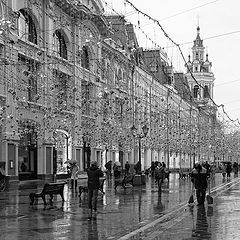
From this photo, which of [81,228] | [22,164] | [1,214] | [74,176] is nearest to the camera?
[81,228]

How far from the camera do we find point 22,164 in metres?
38.9

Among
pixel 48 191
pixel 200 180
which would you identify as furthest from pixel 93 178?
pixel 200 180

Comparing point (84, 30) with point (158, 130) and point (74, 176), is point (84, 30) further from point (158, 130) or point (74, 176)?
point (74, 176)

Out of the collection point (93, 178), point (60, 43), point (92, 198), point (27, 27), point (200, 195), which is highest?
point (27, 27)

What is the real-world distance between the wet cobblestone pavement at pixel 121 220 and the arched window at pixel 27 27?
16.2 meters

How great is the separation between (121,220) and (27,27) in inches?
944

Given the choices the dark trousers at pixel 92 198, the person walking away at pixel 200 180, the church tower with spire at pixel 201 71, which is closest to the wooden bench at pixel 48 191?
the dark trousers at pixel 92 198

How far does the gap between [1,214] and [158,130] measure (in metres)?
36.3

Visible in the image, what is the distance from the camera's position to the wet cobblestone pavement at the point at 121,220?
13359mm

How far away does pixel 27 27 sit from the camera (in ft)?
124

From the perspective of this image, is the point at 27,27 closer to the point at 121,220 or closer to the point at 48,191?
the point at 48,191

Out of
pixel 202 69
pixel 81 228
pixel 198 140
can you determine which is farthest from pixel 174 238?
pixel 202 69

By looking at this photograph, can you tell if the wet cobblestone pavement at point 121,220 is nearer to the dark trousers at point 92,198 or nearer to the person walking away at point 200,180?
the dark trousers at point 92,198

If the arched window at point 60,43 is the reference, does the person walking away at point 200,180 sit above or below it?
below
